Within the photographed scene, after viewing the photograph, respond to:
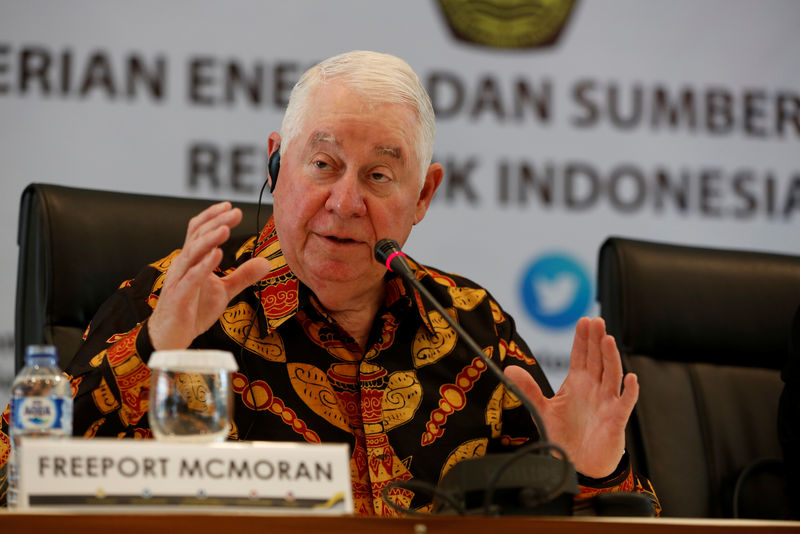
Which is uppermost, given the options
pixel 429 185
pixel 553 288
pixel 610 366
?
pixel 429 185

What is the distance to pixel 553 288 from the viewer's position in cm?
Result: 274

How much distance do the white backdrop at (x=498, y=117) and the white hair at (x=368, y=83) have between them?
3.37 ft

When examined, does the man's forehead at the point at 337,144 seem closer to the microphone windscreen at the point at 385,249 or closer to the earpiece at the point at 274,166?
the earpiece at the point at 274,166

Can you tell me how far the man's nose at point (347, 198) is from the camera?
59.9 inches

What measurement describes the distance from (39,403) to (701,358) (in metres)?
1.43

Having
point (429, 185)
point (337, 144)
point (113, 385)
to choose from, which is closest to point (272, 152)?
point (337, 144)

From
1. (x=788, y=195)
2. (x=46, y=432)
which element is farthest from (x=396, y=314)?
(x=788, y=195)

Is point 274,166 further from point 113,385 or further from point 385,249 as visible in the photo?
point 113,385

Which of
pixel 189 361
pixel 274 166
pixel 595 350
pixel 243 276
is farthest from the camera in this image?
pixel 274 166

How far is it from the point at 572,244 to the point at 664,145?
0.44m

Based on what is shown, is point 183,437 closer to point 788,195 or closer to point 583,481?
point 583,481

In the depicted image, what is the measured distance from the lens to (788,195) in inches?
115

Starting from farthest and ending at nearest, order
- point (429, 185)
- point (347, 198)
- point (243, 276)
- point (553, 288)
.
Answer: point (553, 288), point (429, 185), point (347, 198), point (243, 276)

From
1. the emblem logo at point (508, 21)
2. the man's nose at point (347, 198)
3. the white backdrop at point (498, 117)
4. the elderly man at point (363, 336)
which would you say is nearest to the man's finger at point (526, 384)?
the elderly man at point (363, 336)
